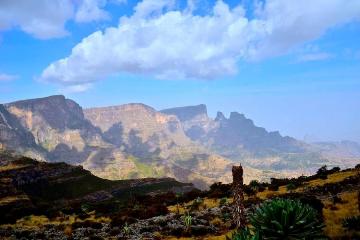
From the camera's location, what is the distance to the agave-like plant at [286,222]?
15.3 metres

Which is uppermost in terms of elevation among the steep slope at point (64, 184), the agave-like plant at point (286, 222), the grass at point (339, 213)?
the agave-like plant at point (286, 222)

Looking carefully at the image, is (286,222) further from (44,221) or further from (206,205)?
(44,221)

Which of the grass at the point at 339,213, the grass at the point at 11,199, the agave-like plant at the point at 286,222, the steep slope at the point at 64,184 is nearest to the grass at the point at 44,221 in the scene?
the grass at the point at 339,213

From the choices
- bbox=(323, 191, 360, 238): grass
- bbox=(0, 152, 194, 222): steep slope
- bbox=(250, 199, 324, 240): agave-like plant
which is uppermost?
bbox=(250, 199, 324, 240): agave-like plant

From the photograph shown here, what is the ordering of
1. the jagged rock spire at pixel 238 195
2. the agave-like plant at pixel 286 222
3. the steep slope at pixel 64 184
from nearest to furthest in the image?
the agave-like plant at pixel 286 222, the jagged rock spire at pixel 238 195, the steep slope at pixel 64 184

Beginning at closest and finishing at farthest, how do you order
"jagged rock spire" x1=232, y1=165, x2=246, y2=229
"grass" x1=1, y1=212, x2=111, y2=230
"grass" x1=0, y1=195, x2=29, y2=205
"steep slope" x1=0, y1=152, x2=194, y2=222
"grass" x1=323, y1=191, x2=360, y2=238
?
"jagged rock spire" x1=232, y1=165, x2=246, y2=229
"grass" x1=323, y1=191, x2=360, y2=238
"grass" x1=1, y1=212, x2=111, y2=230
"grass" x1=0, y1=195, x2=29, y2=205
"steep slope" x1=0, y1=152, x2=194, y2=222

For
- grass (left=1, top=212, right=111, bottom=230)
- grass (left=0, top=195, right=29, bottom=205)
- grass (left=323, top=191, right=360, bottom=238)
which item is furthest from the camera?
grass (left=0, top=195, right=29, bottom=205)

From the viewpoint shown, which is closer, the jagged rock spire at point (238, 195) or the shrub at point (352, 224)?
the jagged rock spire at point (238, 195)

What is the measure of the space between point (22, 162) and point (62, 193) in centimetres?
3113

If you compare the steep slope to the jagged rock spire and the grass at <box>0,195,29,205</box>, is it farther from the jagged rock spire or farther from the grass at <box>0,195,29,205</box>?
the jagged rock spire

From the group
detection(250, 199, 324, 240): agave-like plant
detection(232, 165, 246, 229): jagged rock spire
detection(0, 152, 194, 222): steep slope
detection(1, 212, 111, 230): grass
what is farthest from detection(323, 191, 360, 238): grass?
detection(0, 152, 194, 222): steep slope

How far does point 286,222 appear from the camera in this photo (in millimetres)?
15336

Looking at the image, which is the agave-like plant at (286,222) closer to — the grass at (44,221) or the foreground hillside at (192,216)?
the foreground hillside at (192,216)

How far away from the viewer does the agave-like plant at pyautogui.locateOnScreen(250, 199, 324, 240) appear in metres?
15.3
